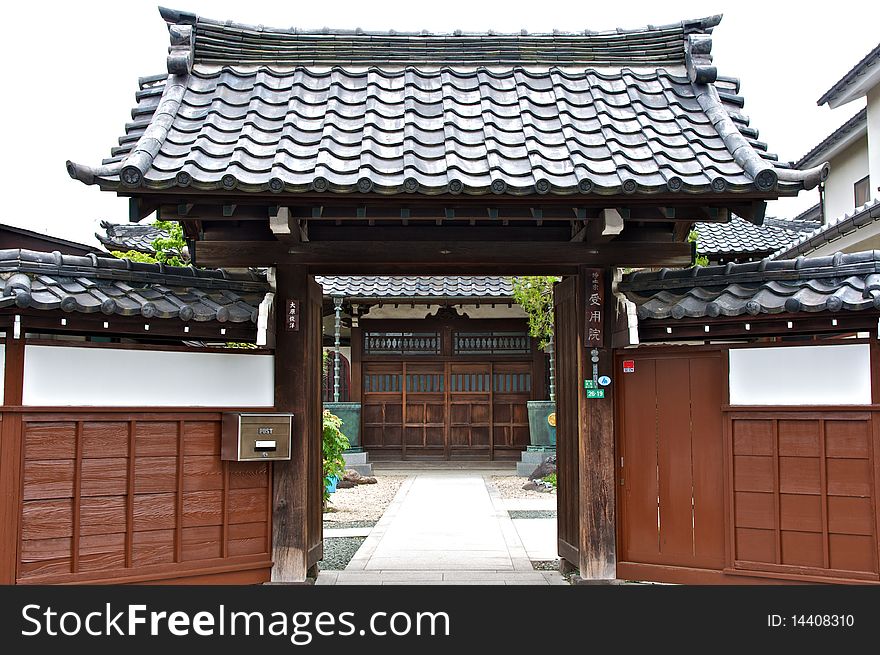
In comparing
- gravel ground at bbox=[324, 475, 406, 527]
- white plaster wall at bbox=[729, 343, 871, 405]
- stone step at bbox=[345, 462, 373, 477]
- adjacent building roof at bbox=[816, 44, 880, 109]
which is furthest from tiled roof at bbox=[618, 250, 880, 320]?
stone step at bbox=[345, 462, 373, 477]

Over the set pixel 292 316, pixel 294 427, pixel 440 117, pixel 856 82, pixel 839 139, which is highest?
pixel 856 82

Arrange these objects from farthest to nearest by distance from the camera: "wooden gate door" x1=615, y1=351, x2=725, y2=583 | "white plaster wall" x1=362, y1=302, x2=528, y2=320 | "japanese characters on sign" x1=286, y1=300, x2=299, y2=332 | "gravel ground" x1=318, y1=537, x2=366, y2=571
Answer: "white plaster wall" x1=362, y1=302, x2=528, y2=320
"gravel ground" x1=318, y1=537, x2=366, y2=571
"japanese characters on sign" x1=286, y1=300, x2=299, y2=332
"wooden gate door" x1=615, y1=351, x2=725, y2=583

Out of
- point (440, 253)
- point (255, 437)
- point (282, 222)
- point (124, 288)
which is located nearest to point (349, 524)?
point (255, 437)

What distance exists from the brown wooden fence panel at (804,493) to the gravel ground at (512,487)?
29.2ft

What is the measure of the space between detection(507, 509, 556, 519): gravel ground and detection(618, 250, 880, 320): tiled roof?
6555 mm

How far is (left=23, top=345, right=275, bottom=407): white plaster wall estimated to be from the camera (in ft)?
20.1

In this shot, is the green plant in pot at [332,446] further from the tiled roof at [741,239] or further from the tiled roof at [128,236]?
the tiled roof at [741,239]

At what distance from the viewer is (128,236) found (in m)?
18.8

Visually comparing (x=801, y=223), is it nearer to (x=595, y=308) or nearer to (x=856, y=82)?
(x=856, y=82)

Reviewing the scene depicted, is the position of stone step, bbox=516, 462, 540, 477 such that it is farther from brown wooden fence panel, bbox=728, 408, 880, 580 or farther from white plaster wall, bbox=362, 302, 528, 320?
brown wooden fence panel, bbox=728, 408, 880, 580

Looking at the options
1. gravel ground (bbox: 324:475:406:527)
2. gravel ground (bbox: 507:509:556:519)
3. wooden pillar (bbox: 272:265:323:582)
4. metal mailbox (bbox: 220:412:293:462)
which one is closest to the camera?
metal mailbox (bbox: 220:412:293:462)

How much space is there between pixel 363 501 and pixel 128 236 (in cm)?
885

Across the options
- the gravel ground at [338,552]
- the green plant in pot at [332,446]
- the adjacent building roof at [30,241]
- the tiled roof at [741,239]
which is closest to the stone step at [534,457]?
the tiled roof at [741,239]

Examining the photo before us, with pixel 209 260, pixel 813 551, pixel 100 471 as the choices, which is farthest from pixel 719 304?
pixel 100 471
